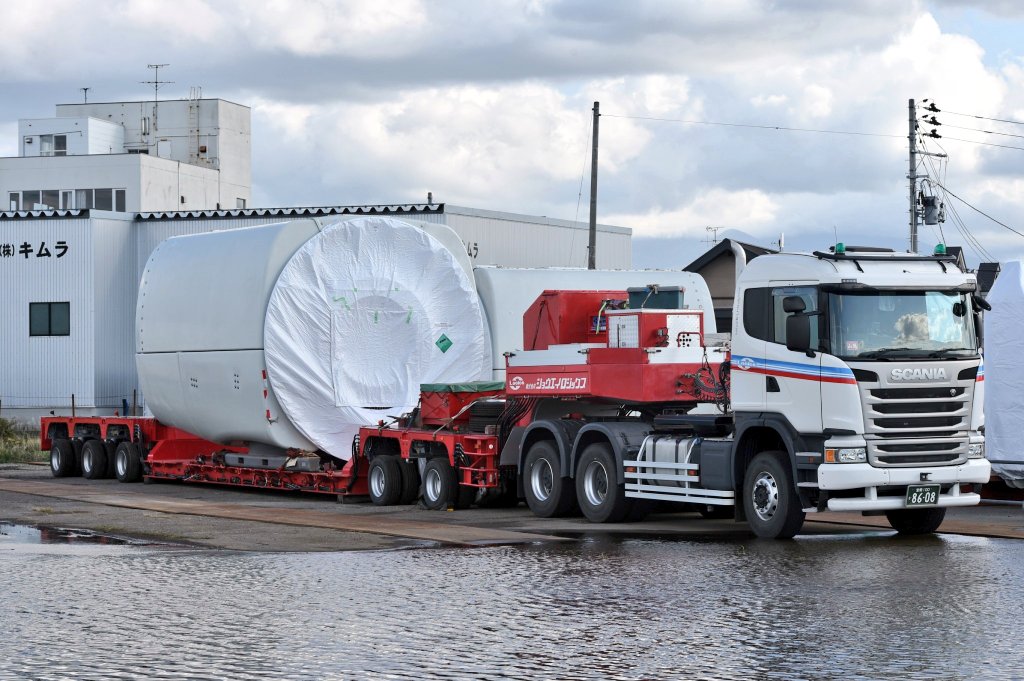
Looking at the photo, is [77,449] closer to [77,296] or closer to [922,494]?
[77,296]

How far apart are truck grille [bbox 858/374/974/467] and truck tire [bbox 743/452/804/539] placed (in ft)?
3.22

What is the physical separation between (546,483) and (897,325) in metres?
5.77

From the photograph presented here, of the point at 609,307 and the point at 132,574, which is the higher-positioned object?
the point at 609,307

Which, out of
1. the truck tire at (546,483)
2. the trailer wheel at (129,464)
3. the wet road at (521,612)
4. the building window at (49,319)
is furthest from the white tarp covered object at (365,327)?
the building window at (49,319)

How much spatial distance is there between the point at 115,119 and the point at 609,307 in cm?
6459

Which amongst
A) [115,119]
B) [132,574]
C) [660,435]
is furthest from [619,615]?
[115,119]

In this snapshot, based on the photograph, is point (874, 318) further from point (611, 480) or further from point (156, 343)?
point (156, 343)

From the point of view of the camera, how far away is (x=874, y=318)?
16703 millimetres

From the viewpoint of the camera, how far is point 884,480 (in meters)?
16.5

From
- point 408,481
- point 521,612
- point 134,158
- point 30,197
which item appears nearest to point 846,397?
point 521,612

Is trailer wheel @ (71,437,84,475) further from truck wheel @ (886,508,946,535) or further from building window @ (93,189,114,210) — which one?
building window @ (93,189,114,210)

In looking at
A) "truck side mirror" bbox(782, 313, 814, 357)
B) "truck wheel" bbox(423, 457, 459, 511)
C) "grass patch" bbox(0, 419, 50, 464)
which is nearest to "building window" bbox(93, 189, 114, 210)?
"grass patch" bbox(0, 419, 50, 464)

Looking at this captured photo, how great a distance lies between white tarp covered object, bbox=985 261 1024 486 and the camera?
21953 mm

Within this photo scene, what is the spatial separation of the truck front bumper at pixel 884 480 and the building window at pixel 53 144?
67505 mm
